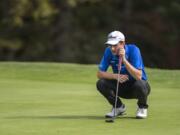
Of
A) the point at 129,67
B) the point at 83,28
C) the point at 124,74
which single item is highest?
the point at 129,67

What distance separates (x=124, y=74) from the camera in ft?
35.6

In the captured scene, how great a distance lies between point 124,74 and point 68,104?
88.9 inches

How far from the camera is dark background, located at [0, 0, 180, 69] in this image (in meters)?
45.1

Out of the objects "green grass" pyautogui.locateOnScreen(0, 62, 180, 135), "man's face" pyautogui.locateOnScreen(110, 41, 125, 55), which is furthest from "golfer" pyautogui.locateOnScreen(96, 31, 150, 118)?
"green grass" pyautogui.locateOnScreen(0, 62, 180, 135)

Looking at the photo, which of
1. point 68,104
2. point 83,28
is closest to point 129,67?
point 68,104

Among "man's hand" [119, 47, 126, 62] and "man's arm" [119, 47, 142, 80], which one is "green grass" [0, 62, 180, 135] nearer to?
"man's arm" [119, 47, 142, 80]

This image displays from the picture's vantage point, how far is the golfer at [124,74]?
10.6 metres

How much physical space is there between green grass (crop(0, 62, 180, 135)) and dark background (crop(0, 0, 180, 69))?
25.3m

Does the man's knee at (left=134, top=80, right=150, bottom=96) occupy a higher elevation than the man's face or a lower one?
lower

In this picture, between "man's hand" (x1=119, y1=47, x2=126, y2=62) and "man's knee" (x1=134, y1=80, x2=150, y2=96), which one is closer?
"man's hand" (x1=119, y1=47, x2=126, y2=62)

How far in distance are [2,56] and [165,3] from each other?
408 inches

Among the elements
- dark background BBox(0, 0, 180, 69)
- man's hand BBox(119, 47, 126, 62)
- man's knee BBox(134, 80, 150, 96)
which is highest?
man's hand BBox(119, 47, 126, 62)

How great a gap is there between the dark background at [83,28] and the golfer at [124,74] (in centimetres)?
3280

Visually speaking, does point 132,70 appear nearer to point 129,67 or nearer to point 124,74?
point 129,67
